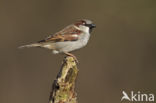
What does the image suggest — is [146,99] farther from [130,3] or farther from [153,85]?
[130,3]

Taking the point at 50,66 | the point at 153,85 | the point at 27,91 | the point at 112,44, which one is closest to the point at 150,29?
the point at 112,44

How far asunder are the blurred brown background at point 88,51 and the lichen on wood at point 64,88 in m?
4.12

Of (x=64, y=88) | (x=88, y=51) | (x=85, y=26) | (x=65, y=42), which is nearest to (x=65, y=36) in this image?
(x=65, y=42)

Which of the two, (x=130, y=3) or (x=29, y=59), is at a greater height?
(x=130, y=3)

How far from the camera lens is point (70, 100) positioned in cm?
410

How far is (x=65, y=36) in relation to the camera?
6.05 m

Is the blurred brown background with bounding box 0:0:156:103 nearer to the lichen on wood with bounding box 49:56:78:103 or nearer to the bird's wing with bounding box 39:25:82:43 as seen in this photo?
the bird's wing with bounding box 39:25:82:43

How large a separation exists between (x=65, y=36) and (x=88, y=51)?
3.47 m

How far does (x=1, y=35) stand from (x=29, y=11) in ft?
2.72

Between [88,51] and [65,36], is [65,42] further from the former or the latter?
[88,51]

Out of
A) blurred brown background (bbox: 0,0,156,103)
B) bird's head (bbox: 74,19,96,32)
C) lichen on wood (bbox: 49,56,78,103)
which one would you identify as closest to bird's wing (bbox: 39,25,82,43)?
bird's head (bbox: 74,19,96,32)

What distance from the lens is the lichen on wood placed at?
13.3ft

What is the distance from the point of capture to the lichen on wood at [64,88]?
4059 mm

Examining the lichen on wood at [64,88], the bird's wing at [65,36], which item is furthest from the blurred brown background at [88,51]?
the lichen on wood at [64,88]
